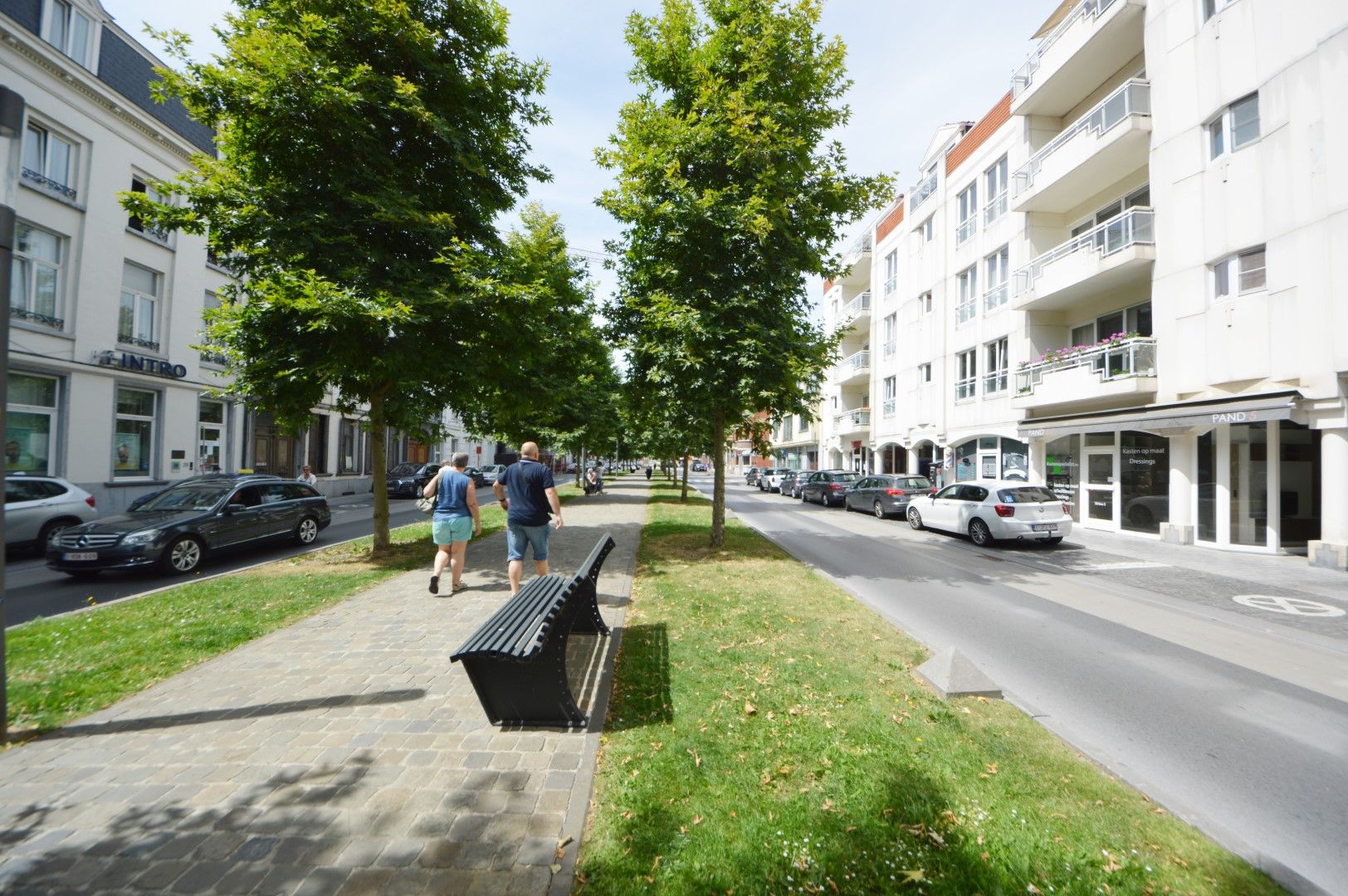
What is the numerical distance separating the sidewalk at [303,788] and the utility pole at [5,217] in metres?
0.48

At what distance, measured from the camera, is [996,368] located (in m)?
20.4

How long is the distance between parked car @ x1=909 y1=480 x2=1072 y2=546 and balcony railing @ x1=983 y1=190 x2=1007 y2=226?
11.5m

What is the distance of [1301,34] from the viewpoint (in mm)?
11297

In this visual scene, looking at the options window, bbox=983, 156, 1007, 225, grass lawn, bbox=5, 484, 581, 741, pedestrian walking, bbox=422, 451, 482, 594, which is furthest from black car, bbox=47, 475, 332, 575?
window, bbox=983, 156, 1007, 225

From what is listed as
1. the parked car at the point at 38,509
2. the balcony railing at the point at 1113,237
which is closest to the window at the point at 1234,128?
the balcony railing at the point at 1113,237

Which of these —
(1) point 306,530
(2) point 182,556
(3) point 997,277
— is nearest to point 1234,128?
(3) point 997,277

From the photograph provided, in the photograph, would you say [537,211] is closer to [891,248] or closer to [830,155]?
[830,155]

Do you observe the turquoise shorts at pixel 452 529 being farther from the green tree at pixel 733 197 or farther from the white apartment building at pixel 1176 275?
the white apartment building at pixel 1176 275

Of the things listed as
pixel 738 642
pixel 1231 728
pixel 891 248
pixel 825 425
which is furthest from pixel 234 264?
pixel 825 425

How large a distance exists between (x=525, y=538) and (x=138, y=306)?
20140mm

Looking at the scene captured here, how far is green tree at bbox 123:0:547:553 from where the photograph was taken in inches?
315

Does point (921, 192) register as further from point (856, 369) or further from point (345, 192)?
point (345, 192)

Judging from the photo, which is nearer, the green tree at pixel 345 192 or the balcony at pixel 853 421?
the green tree at pixel 345 192

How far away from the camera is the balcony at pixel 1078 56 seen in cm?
1513
